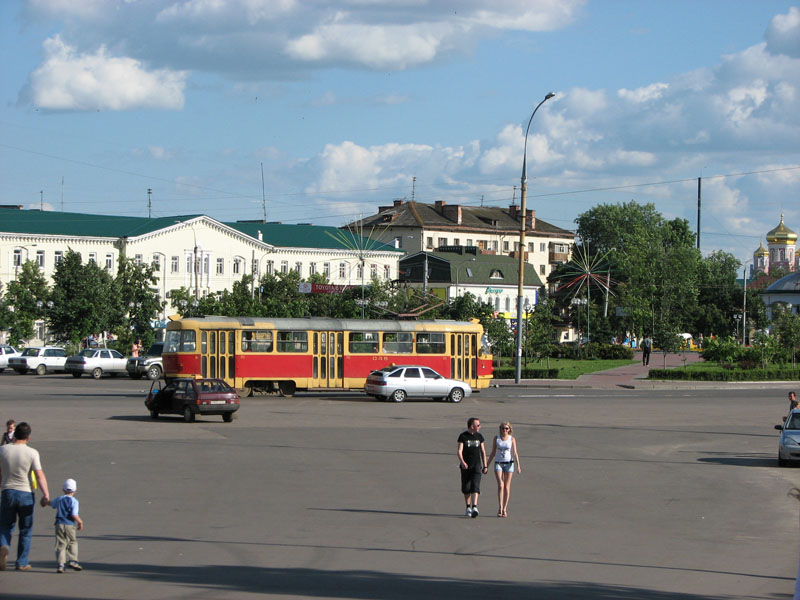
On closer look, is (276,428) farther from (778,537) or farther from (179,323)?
(778,537)

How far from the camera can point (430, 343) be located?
43.6m

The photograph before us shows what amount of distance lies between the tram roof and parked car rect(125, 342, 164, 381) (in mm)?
13404

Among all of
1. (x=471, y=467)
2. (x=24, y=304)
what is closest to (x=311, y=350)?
(x=471, y=467)

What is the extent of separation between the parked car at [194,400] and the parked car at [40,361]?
101 feet

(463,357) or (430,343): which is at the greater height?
(430,343)

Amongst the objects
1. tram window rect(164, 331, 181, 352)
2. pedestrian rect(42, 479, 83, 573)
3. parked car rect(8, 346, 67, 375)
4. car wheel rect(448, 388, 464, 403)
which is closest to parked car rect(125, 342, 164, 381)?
parked car rect(8, 346, 67, 375)

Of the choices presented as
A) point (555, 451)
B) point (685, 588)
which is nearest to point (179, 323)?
point (555, 451)

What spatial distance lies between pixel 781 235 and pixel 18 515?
19480cm

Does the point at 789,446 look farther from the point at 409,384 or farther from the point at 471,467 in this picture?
the point at 409,384

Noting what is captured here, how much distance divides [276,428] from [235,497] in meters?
11.9

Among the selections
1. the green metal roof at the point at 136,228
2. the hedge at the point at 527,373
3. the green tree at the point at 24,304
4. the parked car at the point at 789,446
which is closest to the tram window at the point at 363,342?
the hedge at the point at 527,373

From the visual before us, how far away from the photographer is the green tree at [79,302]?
231 ft

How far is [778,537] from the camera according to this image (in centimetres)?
1439

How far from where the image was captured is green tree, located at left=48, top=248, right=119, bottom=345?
70.5 metres
